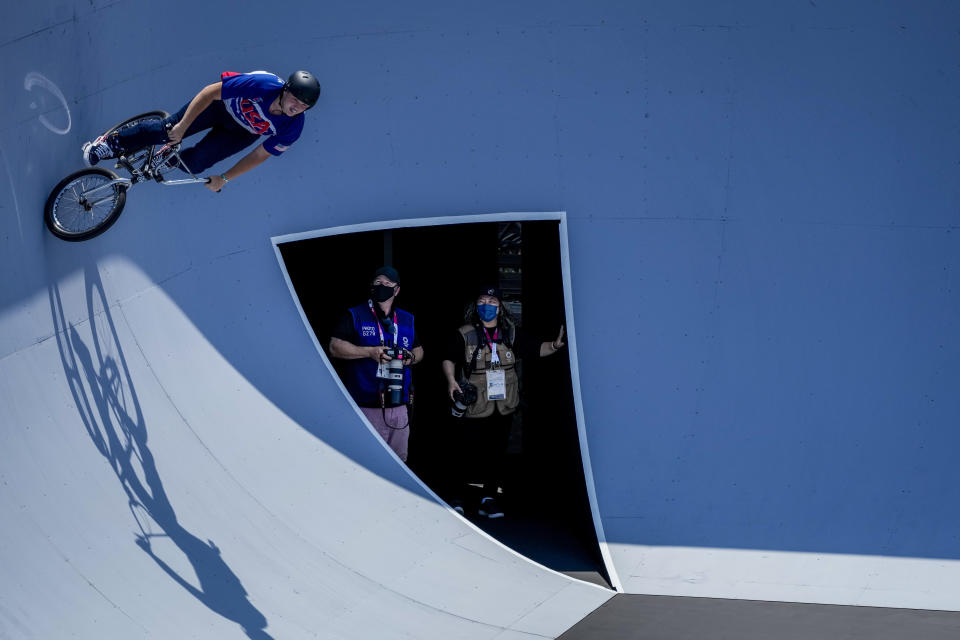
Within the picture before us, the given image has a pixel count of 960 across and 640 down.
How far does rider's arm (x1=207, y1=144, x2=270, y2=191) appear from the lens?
15.6 feet

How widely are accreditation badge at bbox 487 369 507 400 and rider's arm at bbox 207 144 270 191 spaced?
2.21 m

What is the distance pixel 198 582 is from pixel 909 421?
14.7 ft

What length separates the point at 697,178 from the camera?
6.14 metres

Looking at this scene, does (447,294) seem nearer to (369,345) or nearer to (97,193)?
(369,345)

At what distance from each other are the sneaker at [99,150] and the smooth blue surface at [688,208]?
2.76ft

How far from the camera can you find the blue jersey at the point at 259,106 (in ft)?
14.6

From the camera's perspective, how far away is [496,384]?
6.18m

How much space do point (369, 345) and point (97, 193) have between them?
2.02 metres

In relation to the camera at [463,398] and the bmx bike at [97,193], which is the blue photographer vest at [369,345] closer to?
the camera at [463,398]

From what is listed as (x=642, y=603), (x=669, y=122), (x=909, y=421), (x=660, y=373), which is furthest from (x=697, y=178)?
(x=642, y=603)

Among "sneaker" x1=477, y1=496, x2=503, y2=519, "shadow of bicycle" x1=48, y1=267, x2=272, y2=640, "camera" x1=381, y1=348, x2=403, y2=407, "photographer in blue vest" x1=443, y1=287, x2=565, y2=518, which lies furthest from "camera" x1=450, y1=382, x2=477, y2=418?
"shadow of bicycle" x1=48, y1=267, x2=272, y2=640

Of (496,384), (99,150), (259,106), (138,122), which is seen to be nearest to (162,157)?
(138,122)

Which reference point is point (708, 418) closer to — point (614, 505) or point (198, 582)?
point (614, 505)

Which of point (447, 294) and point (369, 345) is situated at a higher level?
point (447, 294)
